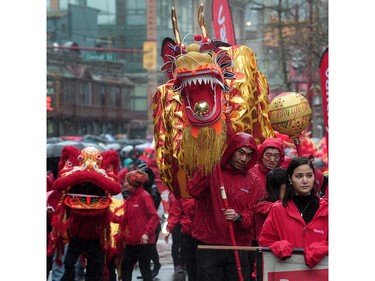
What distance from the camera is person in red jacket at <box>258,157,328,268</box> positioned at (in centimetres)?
648

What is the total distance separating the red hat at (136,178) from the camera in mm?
10891

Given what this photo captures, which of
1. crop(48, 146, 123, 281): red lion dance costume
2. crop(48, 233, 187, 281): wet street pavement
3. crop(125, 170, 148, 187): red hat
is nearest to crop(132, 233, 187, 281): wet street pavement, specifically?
crop(48, 233, 187, 281): wet street pavement

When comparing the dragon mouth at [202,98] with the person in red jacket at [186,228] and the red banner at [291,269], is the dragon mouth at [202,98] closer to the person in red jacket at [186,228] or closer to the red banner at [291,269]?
the red banner at [291,269]

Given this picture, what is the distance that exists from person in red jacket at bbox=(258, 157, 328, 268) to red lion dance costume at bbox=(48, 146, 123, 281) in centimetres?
316

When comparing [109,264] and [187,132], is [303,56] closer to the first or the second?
[109,264]

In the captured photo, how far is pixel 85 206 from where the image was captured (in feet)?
31.8

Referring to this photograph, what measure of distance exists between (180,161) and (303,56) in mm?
17888

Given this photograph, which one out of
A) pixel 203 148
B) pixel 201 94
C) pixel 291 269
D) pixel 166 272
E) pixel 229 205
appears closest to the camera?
pixel 291 269

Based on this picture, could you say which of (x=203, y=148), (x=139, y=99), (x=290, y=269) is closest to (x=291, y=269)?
(x=290, y=269)

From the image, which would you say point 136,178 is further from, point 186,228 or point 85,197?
point 85,197

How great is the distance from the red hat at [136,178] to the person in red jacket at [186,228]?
391mm

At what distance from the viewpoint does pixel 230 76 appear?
763 cm

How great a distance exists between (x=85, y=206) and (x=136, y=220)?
130cm
